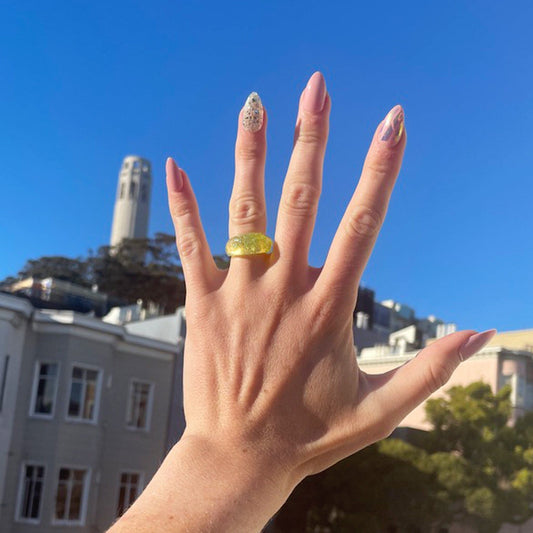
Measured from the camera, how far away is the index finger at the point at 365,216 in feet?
4.01

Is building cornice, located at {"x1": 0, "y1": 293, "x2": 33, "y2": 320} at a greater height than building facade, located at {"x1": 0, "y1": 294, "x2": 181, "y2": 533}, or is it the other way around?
building cornice, located at {"x1": 0, "y1": 293, "x2": 33, "y2": 320}

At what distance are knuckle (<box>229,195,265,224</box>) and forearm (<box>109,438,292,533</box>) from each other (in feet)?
1.32

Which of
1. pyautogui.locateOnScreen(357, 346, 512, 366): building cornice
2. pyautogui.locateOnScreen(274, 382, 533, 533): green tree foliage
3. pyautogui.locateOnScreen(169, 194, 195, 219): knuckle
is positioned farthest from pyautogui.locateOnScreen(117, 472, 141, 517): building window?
pyautogui.locateOnScreen(169, 194, 195, 219): knuckle

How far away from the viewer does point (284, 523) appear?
19.4 meters

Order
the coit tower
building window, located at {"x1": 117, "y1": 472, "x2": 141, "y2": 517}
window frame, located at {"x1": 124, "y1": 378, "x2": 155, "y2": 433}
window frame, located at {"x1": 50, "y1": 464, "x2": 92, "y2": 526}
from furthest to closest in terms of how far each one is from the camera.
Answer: the coit tower → window frame, located at {"x1": 124, "y1": 378, "x2": 155, "y2": 433} → building window, located at {"x1": 117, "y1": 472, "x2": 141, "y2": 517} → window frame, located at {"x1": 50, "y1": 464, "x2": 92, "y2": 526}

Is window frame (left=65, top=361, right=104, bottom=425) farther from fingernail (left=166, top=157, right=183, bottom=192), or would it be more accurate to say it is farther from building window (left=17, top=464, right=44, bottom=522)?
fingernail (left=166, top=157, right=183, bottom=192)

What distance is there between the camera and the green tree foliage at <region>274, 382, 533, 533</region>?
17.9 meters

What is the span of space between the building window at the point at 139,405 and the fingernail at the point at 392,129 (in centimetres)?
1615

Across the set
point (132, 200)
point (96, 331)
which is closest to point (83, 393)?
point (96, 331)

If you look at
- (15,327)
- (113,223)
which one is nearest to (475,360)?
(15,327)

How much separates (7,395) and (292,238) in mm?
14835

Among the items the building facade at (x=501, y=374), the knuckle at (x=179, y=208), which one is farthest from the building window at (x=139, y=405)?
the knuckle at (x=179, y=208)

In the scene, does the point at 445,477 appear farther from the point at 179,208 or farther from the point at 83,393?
the point at 179,208

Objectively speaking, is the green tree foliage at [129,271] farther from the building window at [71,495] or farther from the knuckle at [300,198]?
the knuckle at [300,198]
